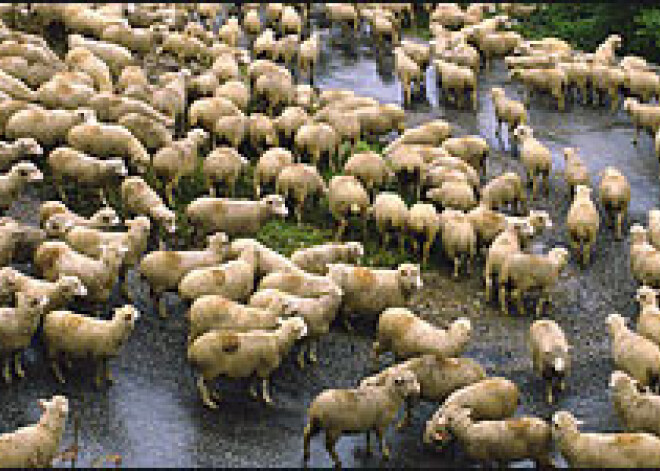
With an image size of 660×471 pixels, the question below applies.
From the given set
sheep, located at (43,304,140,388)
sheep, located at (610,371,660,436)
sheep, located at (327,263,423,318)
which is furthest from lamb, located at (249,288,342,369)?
sheep, located at (610,371,660,436)

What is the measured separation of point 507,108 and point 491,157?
1.27 m

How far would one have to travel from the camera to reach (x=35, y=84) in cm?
1644

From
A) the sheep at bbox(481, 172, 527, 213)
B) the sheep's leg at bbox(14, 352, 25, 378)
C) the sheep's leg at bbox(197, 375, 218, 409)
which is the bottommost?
the sheep's leg at bbox(197, 375, 218, 409)

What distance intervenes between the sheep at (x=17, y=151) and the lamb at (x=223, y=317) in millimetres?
4695

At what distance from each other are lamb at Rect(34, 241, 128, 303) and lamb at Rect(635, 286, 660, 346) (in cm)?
659

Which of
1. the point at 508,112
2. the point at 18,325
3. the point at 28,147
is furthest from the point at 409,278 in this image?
the point at 508,112

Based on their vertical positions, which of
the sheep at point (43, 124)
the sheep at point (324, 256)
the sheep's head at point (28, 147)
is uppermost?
the sheep at point (43, 124)

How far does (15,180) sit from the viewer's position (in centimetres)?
1315

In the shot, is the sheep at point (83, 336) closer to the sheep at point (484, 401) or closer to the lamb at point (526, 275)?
the sheep at point (484, 401)

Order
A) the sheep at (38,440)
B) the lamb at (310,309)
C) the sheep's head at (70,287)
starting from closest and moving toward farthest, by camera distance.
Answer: the sheep at (38,440)
the sheep's head at (70,287)
the lamb at (310,309)

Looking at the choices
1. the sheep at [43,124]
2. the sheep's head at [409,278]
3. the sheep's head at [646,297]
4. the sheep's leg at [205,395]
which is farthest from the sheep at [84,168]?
the sheep's head at [646,297]

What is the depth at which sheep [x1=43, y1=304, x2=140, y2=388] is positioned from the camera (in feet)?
33.7

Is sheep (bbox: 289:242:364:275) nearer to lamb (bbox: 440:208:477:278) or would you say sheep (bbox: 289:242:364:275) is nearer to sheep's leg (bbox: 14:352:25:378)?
lamb (bbox: 440:208:477:278)

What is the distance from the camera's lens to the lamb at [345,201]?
13859mm
